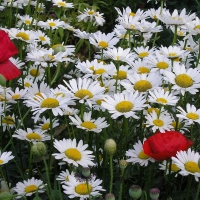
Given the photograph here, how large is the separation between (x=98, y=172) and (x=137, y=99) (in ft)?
0.75

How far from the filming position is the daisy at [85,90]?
1389 mm

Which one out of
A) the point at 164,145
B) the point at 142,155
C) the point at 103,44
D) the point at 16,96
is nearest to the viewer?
the point at 164,145

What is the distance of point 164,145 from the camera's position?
3.96ft

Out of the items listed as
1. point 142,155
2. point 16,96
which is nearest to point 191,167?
point 142,155

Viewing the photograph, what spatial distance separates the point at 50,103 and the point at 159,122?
0.90 ft

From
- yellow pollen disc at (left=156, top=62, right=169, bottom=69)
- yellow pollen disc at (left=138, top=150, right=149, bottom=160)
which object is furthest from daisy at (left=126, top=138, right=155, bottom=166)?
yellow pollen disc at (left=156, top=62, right=169, bottom=69)

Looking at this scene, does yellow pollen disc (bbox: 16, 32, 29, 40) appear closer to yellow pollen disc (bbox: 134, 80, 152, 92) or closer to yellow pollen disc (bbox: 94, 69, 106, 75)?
yellow pollen disc (bbox: 94, 69, 106, 75)

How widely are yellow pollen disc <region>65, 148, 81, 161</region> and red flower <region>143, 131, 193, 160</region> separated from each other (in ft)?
0.51

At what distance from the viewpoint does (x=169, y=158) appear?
4.10ft

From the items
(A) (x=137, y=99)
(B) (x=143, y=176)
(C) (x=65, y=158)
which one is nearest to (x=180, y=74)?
(A) (x=137, y=99)

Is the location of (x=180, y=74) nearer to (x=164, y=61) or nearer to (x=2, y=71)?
(x=164, y=61)

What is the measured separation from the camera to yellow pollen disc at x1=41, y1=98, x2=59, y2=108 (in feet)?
4.47

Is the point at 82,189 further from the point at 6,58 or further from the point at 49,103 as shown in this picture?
the point at 6,58

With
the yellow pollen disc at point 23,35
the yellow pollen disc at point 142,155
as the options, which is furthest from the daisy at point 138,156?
the yellow pollen disc at point 23,35
